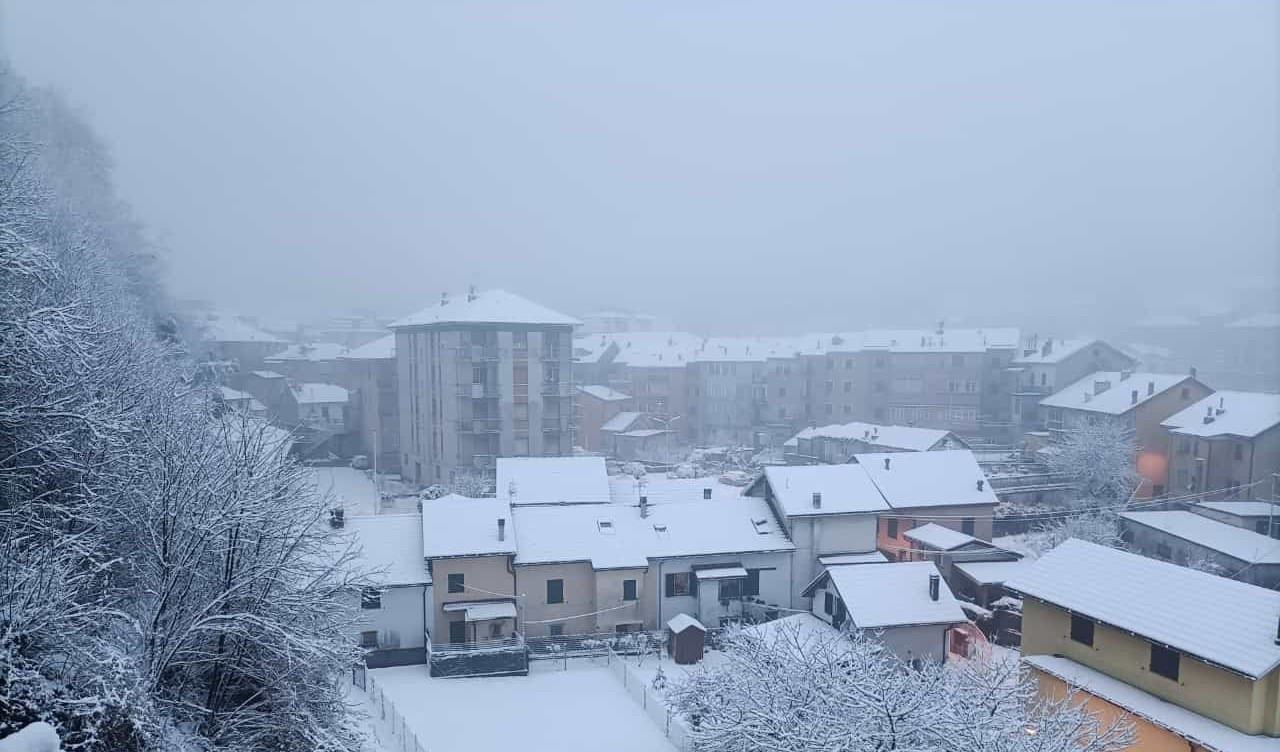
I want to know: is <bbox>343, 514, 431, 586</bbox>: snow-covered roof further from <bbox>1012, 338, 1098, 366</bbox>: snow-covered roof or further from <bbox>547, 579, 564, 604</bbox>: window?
<bbox>1012, 338, 1098, 366</bbox>: snow-covered roof

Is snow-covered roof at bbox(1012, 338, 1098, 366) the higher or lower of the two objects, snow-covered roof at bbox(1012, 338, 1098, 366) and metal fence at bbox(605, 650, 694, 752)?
the higher

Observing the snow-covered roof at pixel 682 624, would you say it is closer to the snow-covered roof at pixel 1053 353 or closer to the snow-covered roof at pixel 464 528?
the snow-covered roof at pixel 464 528

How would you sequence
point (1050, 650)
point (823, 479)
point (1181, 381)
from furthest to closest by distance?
1. point (1181, 381)
2. point (823, 479)
3. point (1050, 650)

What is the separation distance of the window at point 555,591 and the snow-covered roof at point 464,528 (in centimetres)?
213

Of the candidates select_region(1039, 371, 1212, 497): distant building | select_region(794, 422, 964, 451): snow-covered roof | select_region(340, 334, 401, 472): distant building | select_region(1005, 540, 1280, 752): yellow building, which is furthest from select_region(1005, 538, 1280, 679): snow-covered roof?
select_region(340, 334, 401, 472): distant building

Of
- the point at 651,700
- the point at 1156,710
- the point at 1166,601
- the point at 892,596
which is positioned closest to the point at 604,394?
the point at 892,596

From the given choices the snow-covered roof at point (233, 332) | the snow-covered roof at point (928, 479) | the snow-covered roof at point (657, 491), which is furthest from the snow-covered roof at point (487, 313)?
the snow-covered roof at point (233, 332)

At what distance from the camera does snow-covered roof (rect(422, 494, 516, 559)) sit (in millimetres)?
26562

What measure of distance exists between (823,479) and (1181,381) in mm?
29314

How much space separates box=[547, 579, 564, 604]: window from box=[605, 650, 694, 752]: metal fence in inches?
112

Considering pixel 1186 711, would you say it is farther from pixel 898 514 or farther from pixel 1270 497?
pixel 1270 497

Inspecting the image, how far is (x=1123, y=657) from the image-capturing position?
17.1 metres

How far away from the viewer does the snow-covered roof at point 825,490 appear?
3034 centimetres

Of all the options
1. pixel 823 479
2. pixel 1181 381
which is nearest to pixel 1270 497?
pixel 1181 381
